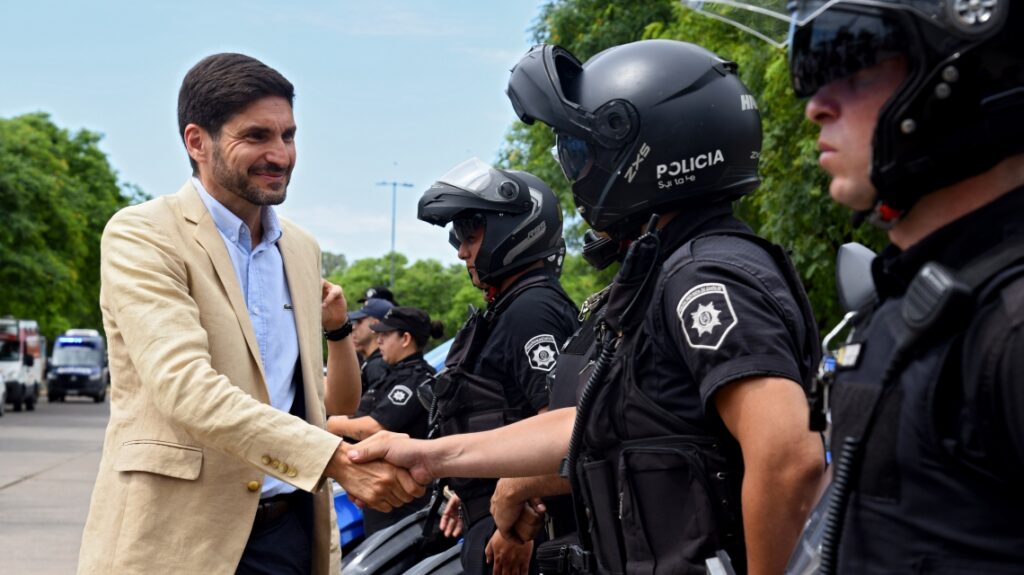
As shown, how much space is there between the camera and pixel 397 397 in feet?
25.5

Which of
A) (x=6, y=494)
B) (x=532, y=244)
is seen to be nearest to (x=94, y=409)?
(x=6, y=494)

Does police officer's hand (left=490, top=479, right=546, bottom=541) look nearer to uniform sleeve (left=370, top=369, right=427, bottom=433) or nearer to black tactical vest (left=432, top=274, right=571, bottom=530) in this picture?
black tactical vest (left=432, top=274, right=571, bottom=530)

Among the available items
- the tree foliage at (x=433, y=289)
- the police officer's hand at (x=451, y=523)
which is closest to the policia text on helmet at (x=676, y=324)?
the police officer's hand at (x=451, y=523)

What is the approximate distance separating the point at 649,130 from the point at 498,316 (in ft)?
5.48

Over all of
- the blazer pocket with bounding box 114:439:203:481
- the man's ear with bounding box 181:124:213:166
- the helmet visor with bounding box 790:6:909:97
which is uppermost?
the man's ear with bounding box 181:124:213:166

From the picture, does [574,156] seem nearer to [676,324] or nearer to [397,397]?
[676,324]

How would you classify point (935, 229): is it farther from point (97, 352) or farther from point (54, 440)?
point (97, 352)

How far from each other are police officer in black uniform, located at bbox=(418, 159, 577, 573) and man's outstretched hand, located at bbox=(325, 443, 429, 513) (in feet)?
1.89

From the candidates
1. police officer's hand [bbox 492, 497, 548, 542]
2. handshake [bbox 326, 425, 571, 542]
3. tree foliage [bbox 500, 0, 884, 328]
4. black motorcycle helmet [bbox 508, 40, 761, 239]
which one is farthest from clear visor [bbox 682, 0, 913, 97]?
tree foliage [bbox 500, 0, 884, 328]

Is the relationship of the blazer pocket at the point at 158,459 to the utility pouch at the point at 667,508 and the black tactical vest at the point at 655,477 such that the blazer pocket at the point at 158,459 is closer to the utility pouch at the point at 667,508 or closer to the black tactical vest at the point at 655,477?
the black tactical vest at the point at 655,477

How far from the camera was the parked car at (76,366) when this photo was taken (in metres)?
50.7

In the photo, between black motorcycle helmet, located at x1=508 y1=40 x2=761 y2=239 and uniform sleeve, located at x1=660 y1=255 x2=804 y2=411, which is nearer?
uniform sleeve, located at x1=660 y1=255 x2=804 y2=411

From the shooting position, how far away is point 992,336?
159 cm

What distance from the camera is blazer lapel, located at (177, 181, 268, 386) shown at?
3.65m
